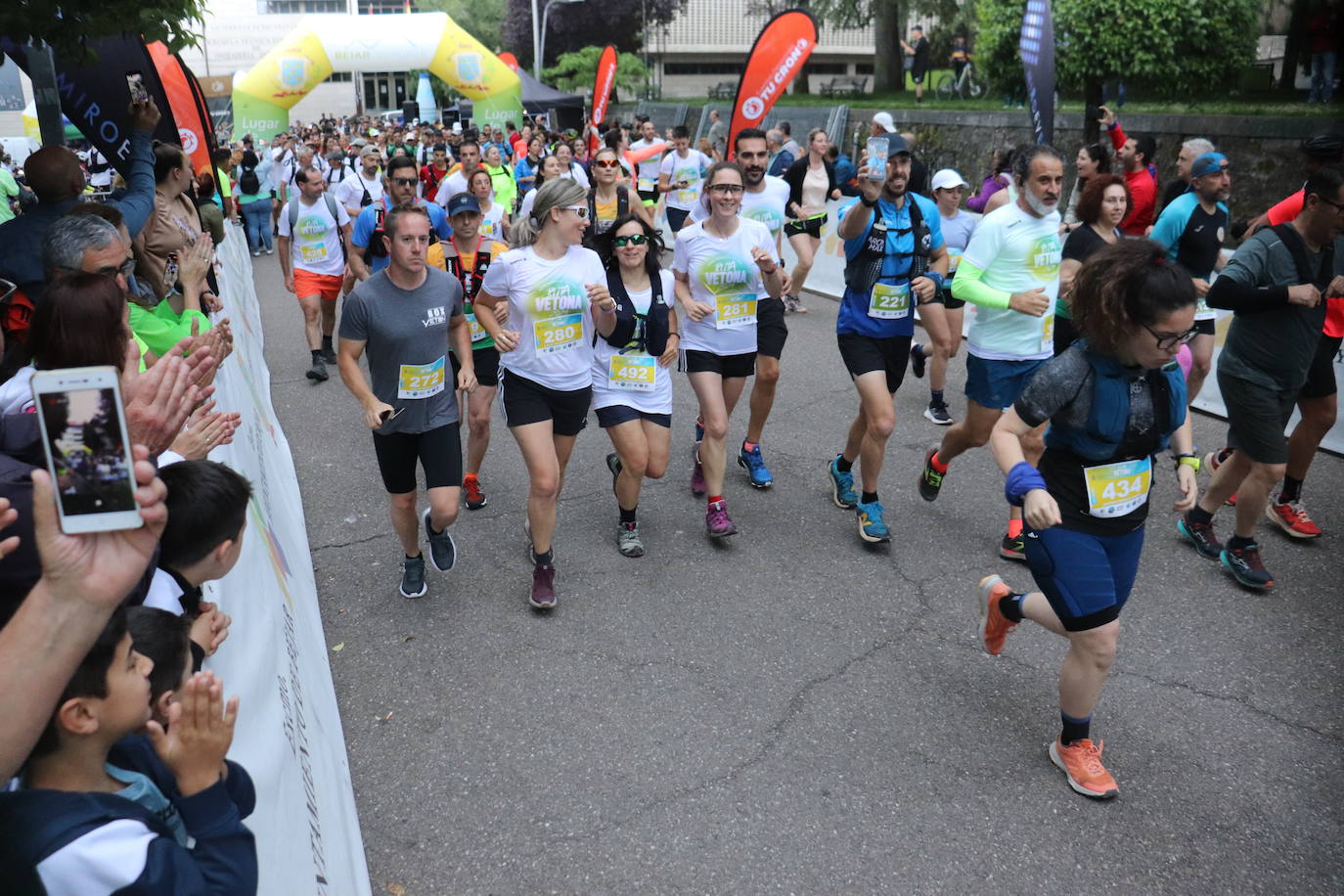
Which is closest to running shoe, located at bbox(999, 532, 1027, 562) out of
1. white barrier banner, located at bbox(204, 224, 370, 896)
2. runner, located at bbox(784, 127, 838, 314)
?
white barrier banner, located at bbox(204, 224, 370, 896)

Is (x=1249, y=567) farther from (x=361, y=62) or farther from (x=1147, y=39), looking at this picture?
(x=361, y=62)

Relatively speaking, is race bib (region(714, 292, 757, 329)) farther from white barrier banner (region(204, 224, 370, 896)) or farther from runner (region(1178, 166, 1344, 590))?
white barrier banner (region(204, 224, 370, 896))

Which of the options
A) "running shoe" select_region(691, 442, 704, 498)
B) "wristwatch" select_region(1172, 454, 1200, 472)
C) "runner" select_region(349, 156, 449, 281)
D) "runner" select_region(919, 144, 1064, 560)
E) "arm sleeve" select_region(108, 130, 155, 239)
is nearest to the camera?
"wristwatch" select_region(1172, 454, 1200, 472)

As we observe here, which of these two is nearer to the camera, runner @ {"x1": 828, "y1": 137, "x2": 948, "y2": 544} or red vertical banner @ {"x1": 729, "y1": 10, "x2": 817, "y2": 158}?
runner @ {"x1": 828, "y1": 137, "x2": 948, "y2": 544}

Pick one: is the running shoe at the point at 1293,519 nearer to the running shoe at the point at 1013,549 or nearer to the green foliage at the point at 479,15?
the running shoe at the point at 1013,549

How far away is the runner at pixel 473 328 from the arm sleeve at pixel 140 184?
1.45 m

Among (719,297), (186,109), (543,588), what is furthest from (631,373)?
(186,109)

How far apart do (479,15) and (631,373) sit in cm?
7858

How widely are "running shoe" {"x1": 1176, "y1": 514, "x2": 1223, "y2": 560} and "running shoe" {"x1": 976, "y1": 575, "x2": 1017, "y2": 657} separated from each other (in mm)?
1906

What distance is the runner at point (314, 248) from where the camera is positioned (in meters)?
8.87

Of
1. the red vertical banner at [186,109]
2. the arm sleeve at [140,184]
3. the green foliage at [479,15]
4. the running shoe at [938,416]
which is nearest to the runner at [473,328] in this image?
the arm sleeve at [140,184]

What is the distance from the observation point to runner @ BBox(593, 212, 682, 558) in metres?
5.02

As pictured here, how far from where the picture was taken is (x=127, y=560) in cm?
144

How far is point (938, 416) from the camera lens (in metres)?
7.56
